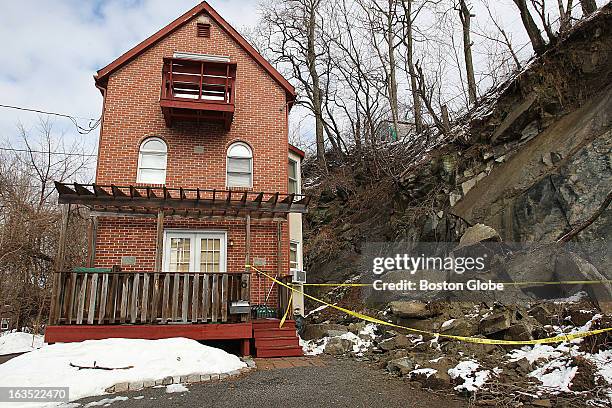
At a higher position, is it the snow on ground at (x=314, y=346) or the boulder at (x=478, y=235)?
the boulder at (x=478, y=235)

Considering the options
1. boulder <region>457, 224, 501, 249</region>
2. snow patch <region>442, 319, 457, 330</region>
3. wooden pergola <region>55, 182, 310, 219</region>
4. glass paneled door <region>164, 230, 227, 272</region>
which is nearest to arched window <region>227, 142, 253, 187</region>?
wooden pergola <region>55, 182, 310, 219</region>

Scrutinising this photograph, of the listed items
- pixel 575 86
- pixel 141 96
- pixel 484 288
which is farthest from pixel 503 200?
pixel 141 96

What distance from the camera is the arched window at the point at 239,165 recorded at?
39.4 ft

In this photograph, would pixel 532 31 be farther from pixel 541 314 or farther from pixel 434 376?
pixel 434 376

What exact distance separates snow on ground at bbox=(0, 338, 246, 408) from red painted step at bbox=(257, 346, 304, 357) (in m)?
1.08

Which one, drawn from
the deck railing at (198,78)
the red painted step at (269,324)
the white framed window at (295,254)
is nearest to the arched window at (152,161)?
the deck railing at (198,78)

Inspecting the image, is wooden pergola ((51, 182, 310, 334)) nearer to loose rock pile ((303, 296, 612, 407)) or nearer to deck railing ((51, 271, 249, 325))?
deck railing ((51, 271, 249, 325))

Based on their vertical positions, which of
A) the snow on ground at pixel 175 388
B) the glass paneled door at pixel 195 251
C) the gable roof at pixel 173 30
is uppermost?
the gable roof at pixel 173 30

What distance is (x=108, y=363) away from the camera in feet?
22.3

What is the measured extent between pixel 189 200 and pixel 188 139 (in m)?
2.59

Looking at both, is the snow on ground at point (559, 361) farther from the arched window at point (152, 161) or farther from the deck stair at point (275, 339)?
the arched window at point (152, 161)

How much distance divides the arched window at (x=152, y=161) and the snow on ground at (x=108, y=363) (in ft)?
15.9

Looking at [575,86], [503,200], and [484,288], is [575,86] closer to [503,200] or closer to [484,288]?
[503,200]

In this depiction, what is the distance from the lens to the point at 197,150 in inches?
468
